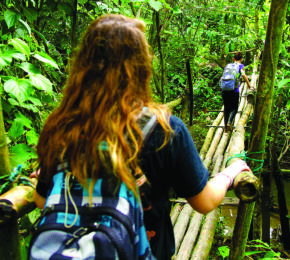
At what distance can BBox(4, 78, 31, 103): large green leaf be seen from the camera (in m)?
1.36

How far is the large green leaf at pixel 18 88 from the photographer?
1355 millimetres

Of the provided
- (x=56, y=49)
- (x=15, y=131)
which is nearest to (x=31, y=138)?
(x=15, y=131)

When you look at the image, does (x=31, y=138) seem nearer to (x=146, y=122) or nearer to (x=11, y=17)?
(x=11, y=17)

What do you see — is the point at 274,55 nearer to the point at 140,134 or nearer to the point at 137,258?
the point at 140,134

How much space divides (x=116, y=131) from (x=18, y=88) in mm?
826

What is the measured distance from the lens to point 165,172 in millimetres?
898

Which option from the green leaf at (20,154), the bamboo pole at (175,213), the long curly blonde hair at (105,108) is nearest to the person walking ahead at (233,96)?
the bamboo pole at (175,213)

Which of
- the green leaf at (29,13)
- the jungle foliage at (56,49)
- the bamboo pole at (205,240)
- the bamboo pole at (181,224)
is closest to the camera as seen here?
the jungle foliage at (56,49)

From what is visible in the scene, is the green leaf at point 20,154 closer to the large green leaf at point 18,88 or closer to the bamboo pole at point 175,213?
the large green leaf at point 18,88

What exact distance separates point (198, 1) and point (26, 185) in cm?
483

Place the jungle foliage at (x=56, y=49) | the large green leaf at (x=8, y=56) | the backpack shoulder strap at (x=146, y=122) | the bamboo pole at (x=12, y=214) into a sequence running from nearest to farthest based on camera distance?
the backpack shoulder strap at (x=146, y=122) < the bamboo pole at (x=12, y=214) < the large green leaf at (x=8, y=56) < the jungle foliage at (x=56, y=49)

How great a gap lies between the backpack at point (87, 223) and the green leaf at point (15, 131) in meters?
0.72

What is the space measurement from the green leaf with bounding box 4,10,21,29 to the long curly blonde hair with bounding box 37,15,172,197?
0.85 m

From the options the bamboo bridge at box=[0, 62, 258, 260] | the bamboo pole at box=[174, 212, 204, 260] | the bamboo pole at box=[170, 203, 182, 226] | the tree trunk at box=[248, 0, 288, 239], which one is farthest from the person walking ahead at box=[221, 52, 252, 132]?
the tree trunk at box=[248, 0, 288, 239]
